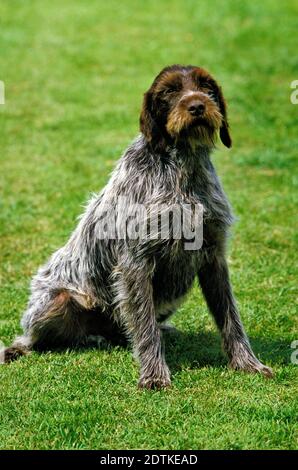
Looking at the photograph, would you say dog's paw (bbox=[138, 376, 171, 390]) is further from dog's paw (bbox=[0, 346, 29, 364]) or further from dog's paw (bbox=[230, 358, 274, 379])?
dog's paw (bbox=[0, 346, 29, 364])

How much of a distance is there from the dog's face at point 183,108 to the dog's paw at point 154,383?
152 cm

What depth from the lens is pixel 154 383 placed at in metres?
6.18

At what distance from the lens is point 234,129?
1316 centimetres

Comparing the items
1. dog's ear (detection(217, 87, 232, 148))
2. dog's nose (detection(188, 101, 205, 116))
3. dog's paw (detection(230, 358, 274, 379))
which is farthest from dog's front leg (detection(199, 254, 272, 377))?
dog's nose (detection(188, 101, 205, 116))

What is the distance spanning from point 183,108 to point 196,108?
0.08 metres

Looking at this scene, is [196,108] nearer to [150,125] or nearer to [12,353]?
[150,125]

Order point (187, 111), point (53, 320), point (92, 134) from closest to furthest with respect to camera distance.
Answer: point (187, 111), point (53, 320), point (92, 134)

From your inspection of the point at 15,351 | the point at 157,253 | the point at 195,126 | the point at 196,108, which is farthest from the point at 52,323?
the point at 196,108

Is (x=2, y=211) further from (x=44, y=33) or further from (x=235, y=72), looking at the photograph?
(x=44, y=33)

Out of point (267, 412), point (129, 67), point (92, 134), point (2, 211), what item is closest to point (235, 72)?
point (129, 67)

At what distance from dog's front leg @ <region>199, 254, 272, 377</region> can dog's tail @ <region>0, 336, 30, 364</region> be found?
137 centimetres

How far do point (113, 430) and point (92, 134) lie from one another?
26.1ft

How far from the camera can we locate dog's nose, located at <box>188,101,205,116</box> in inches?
237

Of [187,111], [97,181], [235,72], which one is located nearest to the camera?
[187,111]
